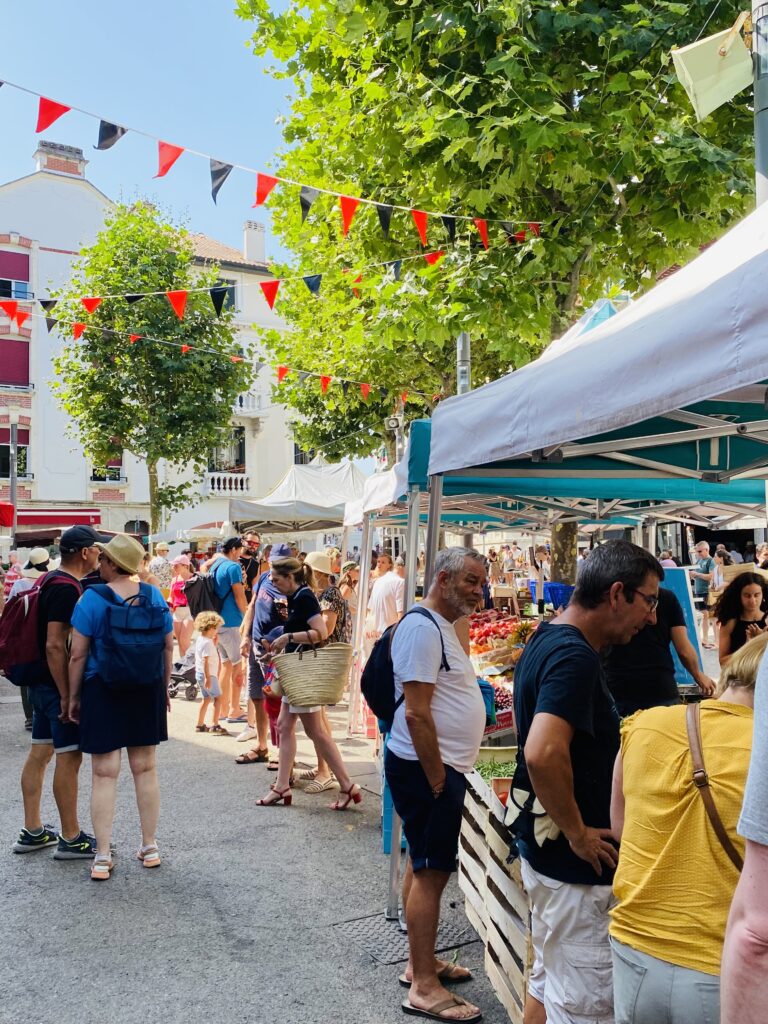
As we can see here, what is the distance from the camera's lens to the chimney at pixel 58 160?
3528 cm

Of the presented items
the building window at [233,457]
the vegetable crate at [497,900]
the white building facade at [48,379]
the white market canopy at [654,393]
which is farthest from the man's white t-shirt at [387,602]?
the building window at [233,457]

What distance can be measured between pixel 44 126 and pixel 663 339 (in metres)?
6.45

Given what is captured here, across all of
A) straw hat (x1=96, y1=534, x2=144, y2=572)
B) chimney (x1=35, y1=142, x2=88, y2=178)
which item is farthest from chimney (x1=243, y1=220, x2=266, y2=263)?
straw hat (x1=96, y1=534, x2=144, y2=572)

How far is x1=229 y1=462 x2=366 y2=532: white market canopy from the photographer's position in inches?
574

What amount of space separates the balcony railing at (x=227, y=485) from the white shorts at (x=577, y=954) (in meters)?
35.4

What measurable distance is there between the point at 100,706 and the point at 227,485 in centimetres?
3348

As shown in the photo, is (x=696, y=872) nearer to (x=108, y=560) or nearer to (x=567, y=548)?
(x=108, y=560)

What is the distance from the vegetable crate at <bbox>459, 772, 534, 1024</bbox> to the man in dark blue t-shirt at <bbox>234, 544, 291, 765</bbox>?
271 cm

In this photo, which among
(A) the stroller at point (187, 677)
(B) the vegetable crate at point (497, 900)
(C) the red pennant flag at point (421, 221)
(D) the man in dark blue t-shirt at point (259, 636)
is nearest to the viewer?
(B) the vegetable crate at point (497, 900)

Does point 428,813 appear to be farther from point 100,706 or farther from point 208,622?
point 208,622

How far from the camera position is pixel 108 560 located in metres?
5.00

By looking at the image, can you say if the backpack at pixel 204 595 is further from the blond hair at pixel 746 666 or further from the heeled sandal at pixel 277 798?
the blond hair at pixel 746 666

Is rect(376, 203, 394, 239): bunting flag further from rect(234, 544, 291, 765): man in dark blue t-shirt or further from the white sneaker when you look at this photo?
the white sneaker

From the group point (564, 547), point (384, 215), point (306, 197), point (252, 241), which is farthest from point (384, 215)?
point (252, 241)
